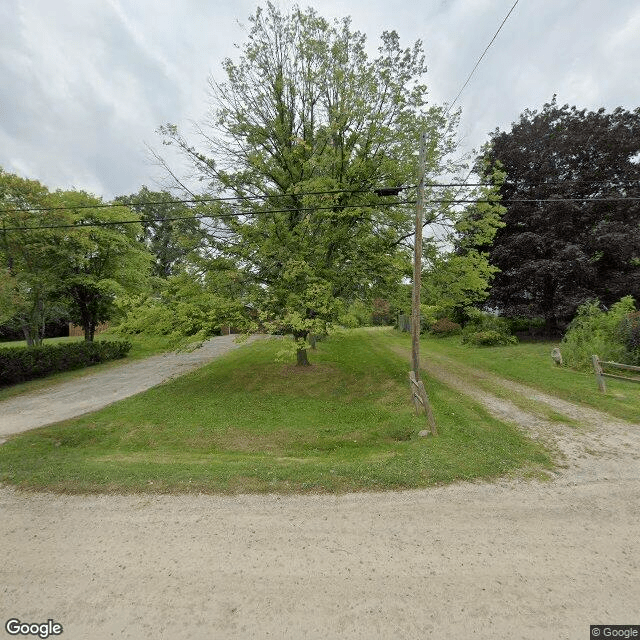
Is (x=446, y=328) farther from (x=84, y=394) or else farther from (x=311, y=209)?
→ (x=84, y=394)

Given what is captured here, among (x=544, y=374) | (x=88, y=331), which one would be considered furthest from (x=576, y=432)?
(x=88, y=331)

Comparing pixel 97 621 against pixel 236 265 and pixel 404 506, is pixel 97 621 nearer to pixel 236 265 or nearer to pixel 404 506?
pixel 404 506

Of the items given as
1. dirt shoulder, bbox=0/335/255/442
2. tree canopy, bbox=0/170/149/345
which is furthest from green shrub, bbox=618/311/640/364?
tree canopy, bbox=0/170/149/345

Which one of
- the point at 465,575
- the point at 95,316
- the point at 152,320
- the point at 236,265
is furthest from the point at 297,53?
the point at 95,316

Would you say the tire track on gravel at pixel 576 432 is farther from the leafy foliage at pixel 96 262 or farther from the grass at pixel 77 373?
the leafy foliage at pixel 96 262

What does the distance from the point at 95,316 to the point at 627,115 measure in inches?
1317

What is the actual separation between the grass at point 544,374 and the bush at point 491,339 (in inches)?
21.1

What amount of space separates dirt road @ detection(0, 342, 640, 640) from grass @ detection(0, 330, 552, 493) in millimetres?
425

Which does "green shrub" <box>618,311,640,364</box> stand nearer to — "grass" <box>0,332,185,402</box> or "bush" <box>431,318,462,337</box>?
"bush" <box>431,318,462,337</box>

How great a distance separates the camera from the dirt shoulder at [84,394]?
888 centimetres

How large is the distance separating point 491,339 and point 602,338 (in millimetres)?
6564

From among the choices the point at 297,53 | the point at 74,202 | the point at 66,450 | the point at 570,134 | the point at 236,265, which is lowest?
the point at 66,450

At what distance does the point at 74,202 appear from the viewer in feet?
55.7

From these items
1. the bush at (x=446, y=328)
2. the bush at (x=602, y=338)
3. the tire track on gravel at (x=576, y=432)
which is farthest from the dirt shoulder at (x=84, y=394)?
the bush at (x=446, y=328)
